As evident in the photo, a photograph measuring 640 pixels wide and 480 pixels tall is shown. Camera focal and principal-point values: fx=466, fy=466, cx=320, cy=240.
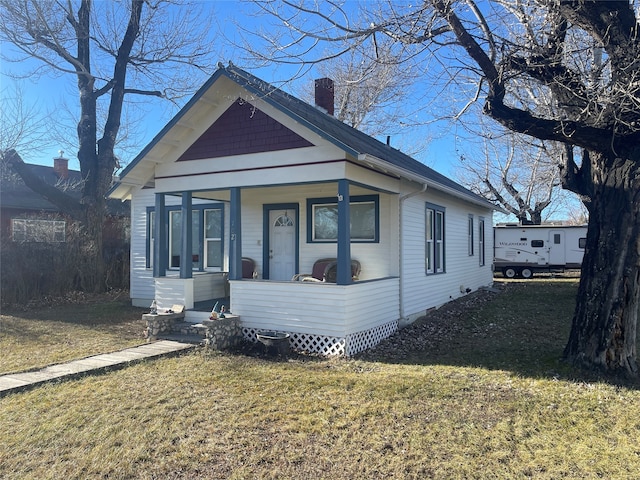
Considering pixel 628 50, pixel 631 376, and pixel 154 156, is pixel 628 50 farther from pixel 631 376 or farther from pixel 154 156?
pixel 154 156

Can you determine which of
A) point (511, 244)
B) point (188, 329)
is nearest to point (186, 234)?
point (188, 329)

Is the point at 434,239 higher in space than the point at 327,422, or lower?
higher

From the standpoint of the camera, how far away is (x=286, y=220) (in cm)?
1123

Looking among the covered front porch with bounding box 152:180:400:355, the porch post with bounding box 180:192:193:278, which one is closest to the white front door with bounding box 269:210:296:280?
the covered front porch with bounding box 152:180:400:355

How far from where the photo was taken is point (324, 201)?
34.6 feet

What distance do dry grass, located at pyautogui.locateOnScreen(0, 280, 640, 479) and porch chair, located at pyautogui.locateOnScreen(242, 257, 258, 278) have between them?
4.25m

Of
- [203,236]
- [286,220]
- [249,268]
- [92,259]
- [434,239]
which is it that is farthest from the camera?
[92,259]

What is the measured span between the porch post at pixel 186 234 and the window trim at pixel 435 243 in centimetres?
536

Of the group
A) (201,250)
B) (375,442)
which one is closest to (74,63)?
(201,250)

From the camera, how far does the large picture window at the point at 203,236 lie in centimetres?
1202

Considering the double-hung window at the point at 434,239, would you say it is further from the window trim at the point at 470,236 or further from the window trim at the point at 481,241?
the window trim at the point at 481,241

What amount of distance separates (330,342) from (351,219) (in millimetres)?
3483

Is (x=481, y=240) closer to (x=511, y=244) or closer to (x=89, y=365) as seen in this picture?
(x=511, y=244)

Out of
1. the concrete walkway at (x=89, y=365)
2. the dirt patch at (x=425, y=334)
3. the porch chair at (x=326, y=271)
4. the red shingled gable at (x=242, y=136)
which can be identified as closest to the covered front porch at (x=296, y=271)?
the porch chair at (x=326, y=271)
